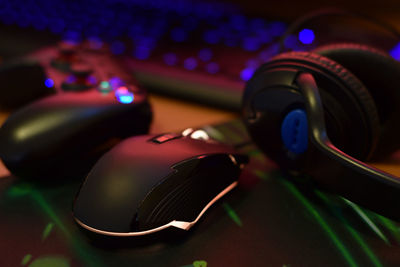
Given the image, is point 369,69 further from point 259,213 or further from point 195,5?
point 195,5

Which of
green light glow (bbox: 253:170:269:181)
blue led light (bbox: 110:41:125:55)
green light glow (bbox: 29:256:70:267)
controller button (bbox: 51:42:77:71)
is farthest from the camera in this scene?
blue led light (bbox: 110:41:125:55)

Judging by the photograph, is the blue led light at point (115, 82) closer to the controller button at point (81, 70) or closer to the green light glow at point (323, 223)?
the controller button at point (81, 70)

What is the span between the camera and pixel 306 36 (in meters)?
0.51

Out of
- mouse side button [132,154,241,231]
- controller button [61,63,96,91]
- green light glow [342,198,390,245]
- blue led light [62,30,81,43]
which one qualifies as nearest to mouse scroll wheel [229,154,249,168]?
mouse side button [132,154,241,231]

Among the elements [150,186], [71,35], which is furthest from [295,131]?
[71,35]

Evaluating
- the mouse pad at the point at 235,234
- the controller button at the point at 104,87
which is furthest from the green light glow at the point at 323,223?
the controller button at the point at 104,87

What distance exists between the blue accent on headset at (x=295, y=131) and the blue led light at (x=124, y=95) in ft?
0.61

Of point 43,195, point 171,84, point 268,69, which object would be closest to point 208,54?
point 171,84

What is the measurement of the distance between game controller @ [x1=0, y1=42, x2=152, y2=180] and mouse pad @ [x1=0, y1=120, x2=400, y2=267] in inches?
1.1

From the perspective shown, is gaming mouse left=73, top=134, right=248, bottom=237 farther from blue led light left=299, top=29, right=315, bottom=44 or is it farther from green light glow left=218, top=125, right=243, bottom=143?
blue led light left=299, top=29, right=315, bottom=44

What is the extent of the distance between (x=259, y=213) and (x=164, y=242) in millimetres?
97

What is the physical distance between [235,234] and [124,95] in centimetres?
22

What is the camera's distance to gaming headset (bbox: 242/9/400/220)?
290 mm

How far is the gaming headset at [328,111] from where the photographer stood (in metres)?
0.29
